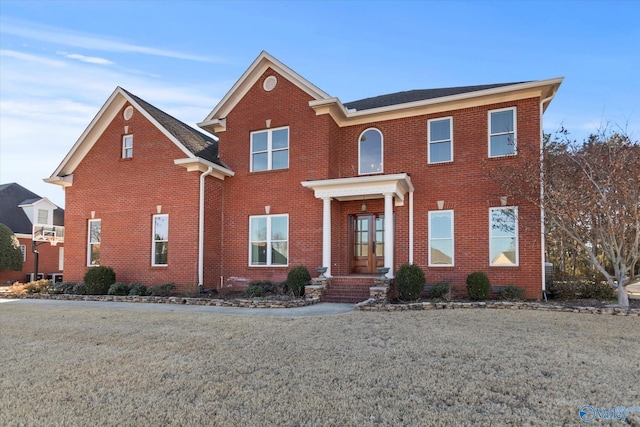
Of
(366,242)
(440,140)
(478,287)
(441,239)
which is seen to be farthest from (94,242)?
(478,287)

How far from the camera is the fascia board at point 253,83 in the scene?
13.5 metres

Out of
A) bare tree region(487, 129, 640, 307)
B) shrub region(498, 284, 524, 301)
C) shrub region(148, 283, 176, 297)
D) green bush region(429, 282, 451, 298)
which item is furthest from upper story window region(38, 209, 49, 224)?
bare tree region(487, 129, 640, 307)

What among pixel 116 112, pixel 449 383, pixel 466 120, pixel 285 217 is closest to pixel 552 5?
pixel 466 120

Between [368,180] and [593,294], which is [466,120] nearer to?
[368,180]

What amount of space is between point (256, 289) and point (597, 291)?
987cm

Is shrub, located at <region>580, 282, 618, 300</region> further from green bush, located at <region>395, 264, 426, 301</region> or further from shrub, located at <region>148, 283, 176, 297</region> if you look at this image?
shrub, located at <region>148, 283, 176, 297</region>

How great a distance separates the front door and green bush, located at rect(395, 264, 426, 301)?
258 centimetres

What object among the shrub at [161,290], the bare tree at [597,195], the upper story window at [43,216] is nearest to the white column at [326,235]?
the shrub at [161,290]

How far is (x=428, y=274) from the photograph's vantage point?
12445mm

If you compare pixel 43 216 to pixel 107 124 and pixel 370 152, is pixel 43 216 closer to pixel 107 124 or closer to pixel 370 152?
pixel 107 124

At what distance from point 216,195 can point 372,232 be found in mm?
5695

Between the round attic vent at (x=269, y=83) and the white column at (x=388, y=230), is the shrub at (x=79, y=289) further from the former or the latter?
the white column at (x=388, y=230)

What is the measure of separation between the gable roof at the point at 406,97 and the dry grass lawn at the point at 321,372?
832cm

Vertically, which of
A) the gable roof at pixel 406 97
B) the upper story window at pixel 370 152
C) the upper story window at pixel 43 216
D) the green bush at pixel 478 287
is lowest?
the green bush at pixel 478 287
